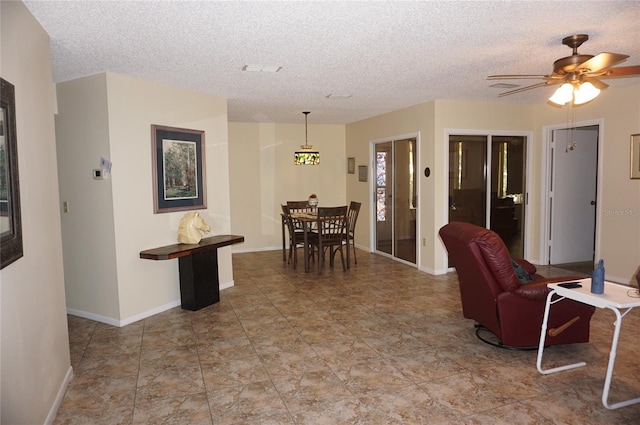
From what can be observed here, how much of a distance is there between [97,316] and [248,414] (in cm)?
242

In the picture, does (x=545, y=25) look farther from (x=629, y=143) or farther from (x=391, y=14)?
(x=629, y=143)

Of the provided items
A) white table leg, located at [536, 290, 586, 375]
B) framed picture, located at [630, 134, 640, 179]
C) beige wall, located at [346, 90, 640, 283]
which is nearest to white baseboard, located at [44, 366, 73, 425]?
white table leg, located at [536, 290, 586, 375]

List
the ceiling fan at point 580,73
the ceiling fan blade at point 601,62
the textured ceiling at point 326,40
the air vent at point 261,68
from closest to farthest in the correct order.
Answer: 1. the textured ceiling at point 326,40
2. the ceiling fan blade at point 601,62
3. the ceiling fan at point 580,73
4. the air vent at point 261,68

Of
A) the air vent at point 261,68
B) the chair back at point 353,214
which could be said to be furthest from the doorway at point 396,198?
the air vent at point 261,68

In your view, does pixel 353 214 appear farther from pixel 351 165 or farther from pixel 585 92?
pixel 585 92

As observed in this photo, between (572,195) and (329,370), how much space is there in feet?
16.7

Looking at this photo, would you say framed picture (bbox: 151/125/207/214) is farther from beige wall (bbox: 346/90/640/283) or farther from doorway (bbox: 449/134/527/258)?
doorway (bbox: 449/134/527/258)

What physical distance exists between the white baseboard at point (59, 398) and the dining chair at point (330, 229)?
3539 millimetres

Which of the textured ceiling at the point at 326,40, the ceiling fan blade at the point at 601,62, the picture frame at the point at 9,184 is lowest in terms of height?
the picture frame at the point at 9,184

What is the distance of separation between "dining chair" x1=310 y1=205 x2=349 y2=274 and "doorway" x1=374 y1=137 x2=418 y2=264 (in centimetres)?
98

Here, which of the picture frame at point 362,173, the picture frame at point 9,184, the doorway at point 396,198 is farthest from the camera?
the picture frame at point 362,173

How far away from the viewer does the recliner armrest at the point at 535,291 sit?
307cm

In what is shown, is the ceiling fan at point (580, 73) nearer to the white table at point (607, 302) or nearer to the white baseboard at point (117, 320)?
the white table at point (607, 302)

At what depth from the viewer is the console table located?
4.43 meters
